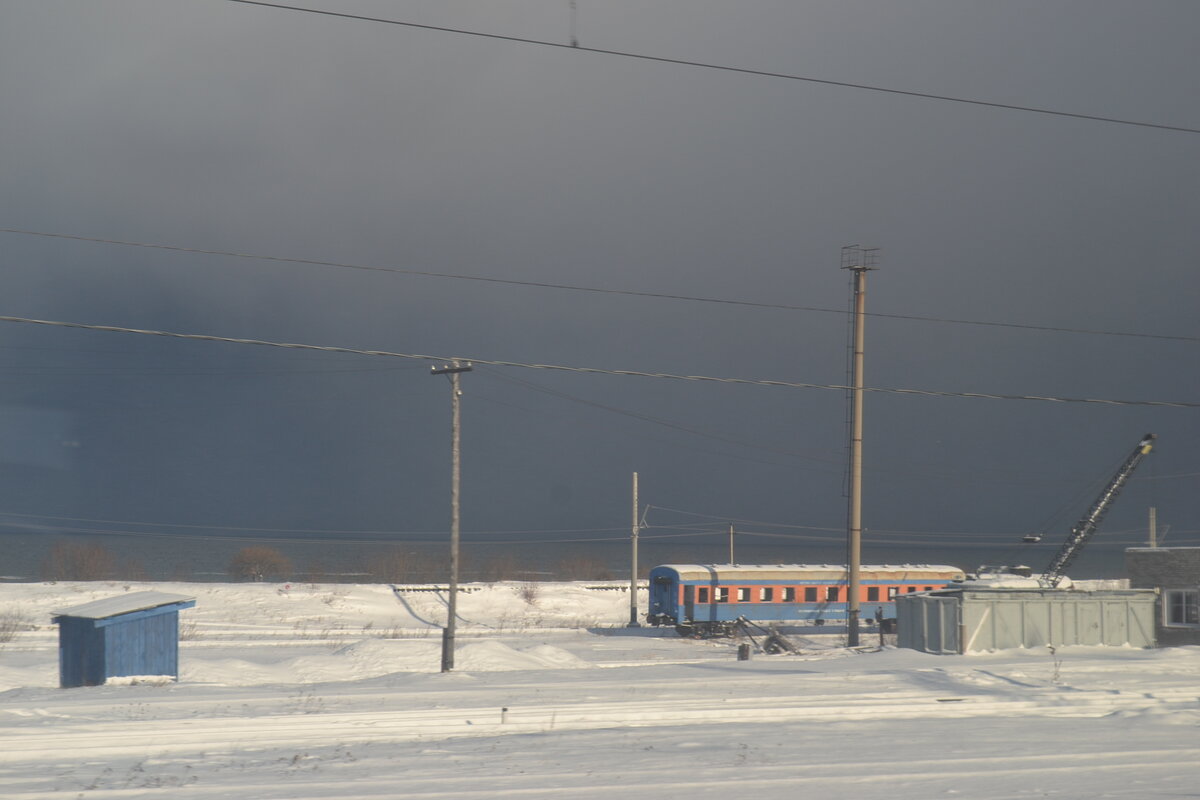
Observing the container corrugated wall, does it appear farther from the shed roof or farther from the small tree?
the small tree

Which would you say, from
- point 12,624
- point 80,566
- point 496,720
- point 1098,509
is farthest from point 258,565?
point 496,720

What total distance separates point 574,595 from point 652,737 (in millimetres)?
47215

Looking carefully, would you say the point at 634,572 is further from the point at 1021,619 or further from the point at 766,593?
the point at 1021,619

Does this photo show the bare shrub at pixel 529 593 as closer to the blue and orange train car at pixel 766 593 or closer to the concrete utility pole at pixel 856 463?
the blue and orange train car at pixel 766 593

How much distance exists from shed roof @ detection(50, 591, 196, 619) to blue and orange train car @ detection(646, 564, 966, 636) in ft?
84.7

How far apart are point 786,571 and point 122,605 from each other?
103 ft

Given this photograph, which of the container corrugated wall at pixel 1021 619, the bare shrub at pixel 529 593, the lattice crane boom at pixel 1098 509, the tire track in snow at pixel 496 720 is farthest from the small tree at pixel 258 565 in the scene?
the tire track in snow at pixel 496 720

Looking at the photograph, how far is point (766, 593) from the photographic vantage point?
145ft

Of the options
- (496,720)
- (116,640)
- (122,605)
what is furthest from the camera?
(122,605)

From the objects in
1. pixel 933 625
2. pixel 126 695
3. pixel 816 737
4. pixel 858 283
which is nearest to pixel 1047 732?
pixel 816 737

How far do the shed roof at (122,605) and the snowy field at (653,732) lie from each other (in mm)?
1582

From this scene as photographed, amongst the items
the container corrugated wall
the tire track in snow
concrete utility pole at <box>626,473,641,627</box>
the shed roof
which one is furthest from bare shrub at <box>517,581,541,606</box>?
the tire track in snow

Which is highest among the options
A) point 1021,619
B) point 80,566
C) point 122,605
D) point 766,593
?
point 122,605

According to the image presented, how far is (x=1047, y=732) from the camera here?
12.7 metres
